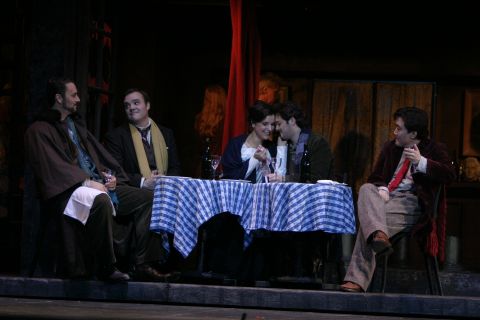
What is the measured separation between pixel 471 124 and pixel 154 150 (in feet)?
13.4

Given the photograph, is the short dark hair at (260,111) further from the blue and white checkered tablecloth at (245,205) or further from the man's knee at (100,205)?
the man's knee at (100,205)

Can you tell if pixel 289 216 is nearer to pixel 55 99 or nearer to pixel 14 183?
pixel 55 99

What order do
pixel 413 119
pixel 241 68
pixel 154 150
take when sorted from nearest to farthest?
pixel 413 119, pixel 154 150, pixel 241 68

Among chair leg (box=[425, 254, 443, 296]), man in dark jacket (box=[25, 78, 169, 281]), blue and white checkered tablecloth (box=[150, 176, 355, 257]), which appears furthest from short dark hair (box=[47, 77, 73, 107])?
chair leg (box=[425, 254, 443, 296])

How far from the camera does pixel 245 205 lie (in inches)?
312

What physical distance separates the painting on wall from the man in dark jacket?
4407 millimetres

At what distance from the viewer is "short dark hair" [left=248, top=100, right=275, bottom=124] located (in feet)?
27.8

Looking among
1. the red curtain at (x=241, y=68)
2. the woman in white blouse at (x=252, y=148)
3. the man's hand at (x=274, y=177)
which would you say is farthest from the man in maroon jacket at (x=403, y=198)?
the red curtain at (x=241, y=68)

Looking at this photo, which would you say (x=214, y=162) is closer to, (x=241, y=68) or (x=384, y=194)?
(x=241, y=68)

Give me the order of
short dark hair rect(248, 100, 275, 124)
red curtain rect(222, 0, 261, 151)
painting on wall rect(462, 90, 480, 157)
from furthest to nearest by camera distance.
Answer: painting on wall rect(462, 90, 480, 157)
red curtain rect(222, 0, 261, 151)
short dark hair rect(248, 100, 275, 124)

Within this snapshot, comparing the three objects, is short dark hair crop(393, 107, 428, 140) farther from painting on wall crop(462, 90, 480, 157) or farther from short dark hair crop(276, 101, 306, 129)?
painting on wall crop(462, 90, 480, 157)

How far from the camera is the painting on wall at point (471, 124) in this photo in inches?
450

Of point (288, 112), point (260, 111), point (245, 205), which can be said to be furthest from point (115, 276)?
point (288, 112)

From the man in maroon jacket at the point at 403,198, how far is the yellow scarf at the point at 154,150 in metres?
1.67
